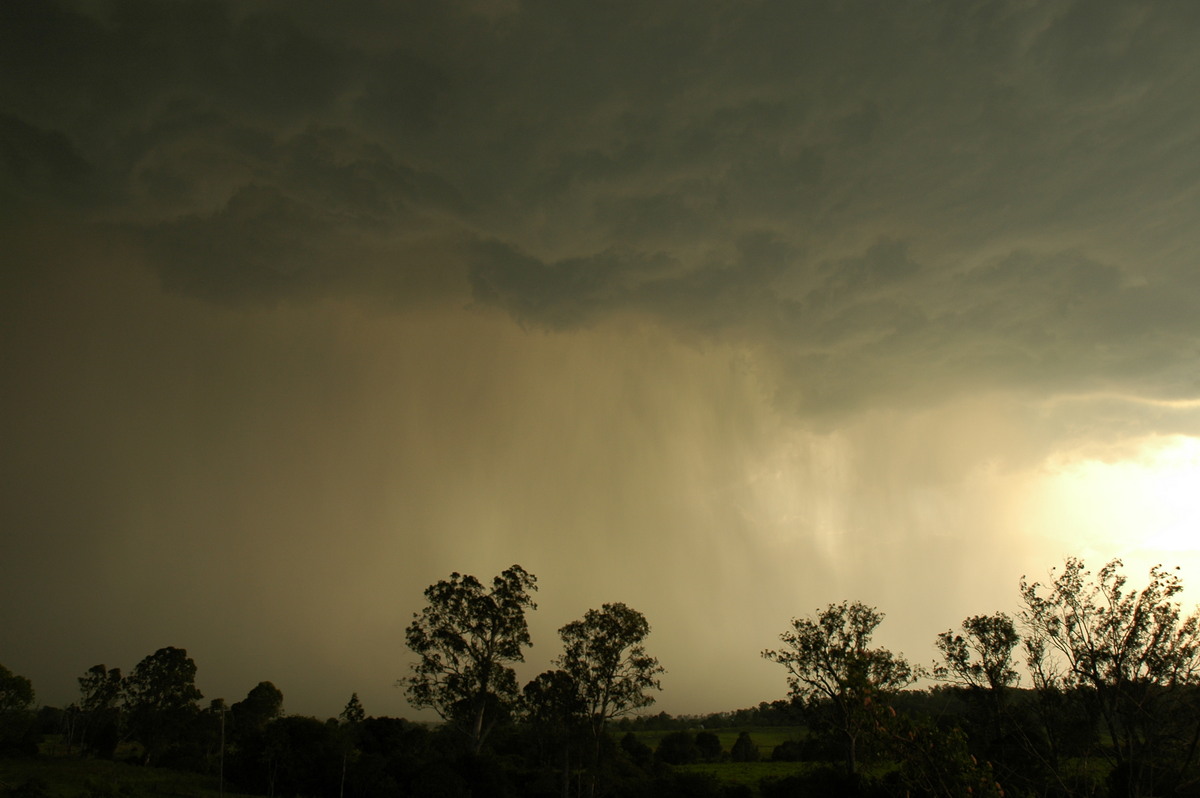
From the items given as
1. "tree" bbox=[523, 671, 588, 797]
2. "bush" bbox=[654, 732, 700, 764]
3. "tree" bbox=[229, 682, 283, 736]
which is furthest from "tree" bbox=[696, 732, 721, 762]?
"tree" bbox=[229, 682, 283, 736]

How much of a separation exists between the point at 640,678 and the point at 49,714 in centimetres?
15628

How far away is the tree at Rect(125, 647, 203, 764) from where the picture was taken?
69438mm

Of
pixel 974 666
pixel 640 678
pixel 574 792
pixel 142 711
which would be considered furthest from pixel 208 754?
pixel 974 666

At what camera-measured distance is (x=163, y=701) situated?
7119 cm

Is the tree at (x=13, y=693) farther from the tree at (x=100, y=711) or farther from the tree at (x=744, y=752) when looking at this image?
the tree at (x=744, y=752)

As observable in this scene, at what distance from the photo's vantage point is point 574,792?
5166cm

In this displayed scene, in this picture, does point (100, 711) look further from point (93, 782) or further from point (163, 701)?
point (93, 782)

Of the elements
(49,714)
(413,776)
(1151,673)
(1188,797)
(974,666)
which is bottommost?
(49,714)

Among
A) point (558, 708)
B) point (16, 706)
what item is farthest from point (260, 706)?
point (558, 708)

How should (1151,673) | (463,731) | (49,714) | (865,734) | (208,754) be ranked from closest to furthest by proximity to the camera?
(865,734) → (1151,673) → (463,731) → (208,754) → (49,714)

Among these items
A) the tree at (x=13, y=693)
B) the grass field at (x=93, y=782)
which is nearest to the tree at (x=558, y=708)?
the grass field at (x=93, y=782)

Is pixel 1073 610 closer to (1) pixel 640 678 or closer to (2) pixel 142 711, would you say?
(1) pixel 640 678

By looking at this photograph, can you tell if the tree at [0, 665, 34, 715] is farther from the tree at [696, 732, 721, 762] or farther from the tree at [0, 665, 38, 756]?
the tree at [696, 732, 721, 762]

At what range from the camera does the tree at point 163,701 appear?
69.4 metres
